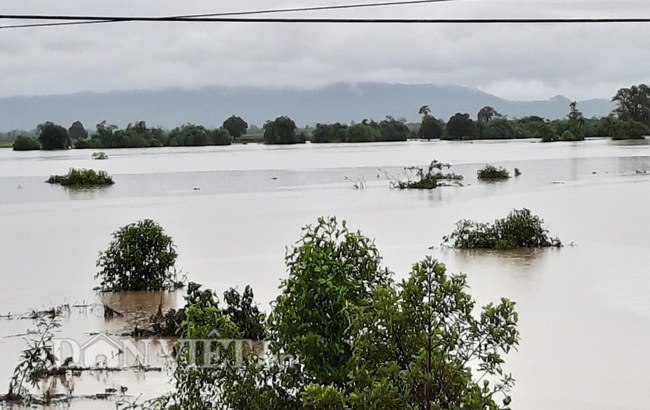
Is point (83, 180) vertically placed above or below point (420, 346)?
below

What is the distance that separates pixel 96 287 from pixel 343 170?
32.7 metres

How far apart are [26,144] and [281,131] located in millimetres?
25186

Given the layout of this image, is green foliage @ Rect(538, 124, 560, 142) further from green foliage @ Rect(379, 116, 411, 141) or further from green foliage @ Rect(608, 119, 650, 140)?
green foliage @ Rect(379, 116, 411, 141)

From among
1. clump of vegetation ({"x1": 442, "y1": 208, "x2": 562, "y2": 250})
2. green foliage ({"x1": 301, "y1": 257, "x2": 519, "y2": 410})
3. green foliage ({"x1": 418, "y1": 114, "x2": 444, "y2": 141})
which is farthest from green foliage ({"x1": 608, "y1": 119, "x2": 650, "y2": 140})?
green foliage ({"x1": 301, "y1": 257, "x2": 519, "y2": 410})

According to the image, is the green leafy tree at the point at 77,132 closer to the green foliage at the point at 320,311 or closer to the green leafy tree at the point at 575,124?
the green leafy tree at the point at 575,124

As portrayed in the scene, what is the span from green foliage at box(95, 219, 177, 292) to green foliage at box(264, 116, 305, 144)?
79.1 m

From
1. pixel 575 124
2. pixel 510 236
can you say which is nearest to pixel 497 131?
pixel 575 124

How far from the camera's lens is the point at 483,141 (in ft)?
318

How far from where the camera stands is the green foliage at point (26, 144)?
7816 cm

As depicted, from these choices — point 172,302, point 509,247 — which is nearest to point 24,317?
point 172,302

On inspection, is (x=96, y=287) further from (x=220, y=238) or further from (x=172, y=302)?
(x=220, y=238)

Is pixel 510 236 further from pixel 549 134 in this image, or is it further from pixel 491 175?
pixel 549 134

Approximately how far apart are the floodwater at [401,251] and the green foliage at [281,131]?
5298cm

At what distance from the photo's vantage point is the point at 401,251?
15.0 m
